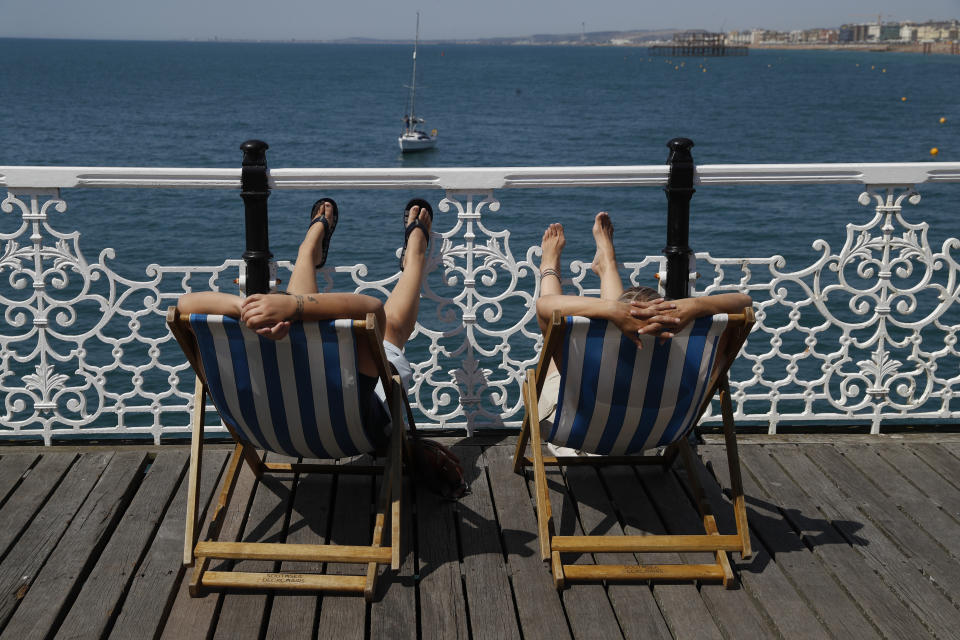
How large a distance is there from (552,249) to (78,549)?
2.04 metres

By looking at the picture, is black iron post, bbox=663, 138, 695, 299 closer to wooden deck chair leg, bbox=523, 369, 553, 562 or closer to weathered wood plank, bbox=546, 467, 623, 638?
wooden deck chair leg, bbox=523, 369, 553, 562

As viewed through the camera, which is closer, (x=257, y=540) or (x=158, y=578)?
(x=158, y=578)

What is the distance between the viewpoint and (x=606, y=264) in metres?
3.65

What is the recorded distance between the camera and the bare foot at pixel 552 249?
3633mm

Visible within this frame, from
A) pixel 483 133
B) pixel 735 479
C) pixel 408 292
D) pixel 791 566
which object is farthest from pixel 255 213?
pixel 483 133

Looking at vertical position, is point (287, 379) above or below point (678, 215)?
below

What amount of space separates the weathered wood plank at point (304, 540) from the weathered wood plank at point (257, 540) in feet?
0.12

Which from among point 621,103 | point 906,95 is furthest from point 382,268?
point 906,95

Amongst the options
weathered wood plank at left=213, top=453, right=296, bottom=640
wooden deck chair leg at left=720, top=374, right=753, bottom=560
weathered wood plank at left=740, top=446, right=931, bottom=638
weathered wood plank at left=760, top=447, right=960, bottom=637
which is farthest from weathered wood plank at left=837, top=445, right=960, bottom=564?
weathered wood plank at left=213, top=453, right=296, bottom=640

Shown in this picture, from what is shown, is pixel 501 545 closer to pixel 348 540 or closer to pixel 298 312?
pixel 348 540

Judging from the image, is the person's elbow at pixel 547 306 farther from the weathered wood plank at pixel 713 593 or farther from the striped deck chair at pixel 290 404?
the weathered wood plank at pixel 713 593

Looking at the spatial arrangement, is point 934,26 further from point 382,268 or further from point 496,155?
point 382,268

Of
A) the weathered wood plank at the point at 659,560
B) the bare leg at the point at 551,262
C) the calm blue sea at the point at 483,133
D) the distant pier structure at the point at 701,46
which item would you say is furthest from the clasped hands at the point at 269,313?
the distant pier structure at the point at 701,46

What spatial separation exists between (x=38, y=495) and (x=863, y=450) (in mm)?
3277
